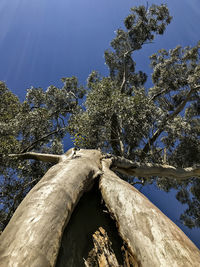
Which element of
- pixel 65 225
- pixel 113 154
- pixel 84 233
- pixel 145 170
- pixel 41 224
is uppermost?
pixel 113 154

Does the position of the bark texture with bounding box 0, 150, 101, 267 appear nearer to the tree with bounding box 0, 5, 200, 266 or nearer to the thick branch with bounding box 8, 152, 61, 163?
the tree with bounding box 0, 5, 200, 266

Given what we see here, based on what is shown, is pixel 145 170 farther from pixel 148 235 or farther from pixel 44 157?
pixel 148 235

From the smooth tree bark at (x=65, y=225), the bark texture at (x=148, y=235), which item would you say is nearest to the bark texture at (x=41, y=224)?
the smooth tree bark at (x=65, y=225)

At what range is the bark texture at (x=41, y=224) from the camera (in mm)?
1247

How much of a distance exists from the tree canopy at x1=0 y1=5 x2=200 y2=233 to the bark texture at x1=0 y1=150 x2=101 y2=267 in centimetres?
152

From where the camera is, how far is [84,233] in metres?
2.01

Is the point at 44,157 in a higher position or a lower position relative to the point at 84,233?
higher

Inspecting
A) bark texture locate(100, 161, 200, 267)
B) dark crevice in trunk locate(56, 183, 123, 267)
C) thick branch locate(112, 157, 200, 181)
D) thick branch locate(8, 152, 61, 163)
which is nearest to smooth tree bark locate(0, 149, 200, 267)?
bark texture locate(100, 161, 200, 267)

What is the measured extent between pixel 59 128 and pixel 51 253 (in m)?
9.30

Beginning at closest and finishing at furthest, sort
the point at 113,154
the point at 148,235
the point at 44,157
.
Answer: the point at 148,235 < the point at 44,157 < the point at 113,154

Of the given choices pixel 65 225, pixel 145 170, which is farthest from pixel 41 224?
pixel 145 170

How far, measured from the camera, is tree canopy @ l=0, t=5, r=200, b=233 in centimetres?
697

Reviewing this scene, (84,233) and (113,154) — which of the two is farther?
(113,154)

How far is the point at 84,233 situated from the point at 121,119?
214 inches
